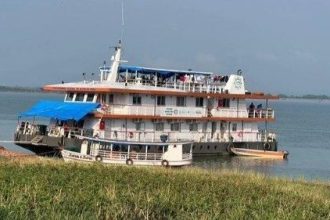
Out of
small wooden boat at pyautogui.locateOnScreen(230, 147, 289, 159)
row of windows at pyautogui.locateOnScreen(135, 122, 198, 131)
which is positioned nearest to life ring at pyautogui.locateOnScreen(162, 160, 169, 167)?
row of windows at pyautogui.locateOnScreen(135, 122, 198, 131)

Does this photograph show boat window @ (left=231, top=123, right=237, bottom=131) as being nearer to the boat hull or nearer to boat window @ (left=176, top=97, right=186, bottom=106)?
the boat hull

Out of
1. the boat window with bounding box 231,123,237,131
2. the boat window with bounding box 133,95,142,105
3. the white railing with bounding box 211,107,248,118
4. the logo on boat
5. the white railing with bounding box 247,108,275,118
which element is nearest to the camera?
the boat window with bounding box 133,95,142,105

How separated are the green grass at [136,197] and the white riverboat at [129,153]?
14085 millimetres

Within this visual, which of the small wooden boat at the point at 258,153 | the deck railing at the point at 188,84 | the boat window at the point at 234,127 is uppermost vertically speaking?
the deck railing at the point at 188,84

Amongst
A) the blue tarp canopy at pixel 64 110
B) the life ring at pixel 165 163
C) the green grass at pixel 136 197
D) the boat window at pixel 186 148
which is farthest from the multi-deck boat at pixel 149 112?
the green grass at pixel 136 197

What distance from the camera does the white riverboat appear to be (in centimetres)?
3228

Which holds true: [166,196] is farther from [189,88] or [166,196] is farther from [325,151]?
[325,151]

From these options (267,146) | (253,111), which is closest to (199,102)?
(253,111)

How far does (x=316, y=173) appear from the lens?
1636 inches

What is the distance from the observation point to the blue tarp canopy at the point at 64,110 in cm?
3550

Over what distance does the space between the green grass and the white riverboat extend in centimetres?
1408

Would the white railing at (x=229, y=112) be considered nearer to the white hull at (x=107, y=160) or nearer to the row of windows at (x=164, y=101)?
the row of windows at (x=164, y=101)

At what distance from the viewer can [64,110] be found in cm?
3641

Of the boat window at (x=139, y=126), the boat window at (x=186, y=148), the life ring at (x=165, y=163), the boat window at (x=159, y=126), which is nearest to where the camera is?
the life ring at (x=165, y=163)
